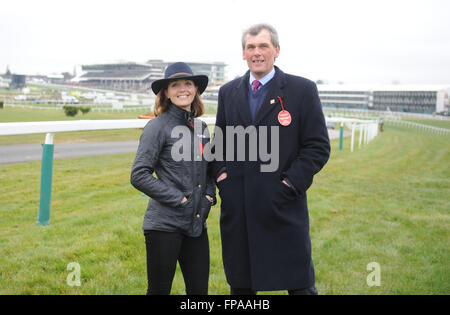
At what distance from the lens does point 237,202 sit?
8.61 feet

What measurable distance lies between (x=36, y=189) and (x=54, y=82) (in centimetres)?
11394

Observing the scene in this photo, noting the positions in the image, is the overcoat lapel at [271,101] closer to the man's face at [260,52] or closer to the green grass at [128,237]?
the man's face at [260,52]

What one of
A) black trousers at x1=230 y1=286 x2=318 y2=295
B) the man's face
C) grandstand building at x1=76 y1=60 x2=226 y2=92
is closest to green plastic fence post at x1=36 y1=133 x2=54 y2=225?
black trousers at x1=230 y1=286 x2=318 y2=295

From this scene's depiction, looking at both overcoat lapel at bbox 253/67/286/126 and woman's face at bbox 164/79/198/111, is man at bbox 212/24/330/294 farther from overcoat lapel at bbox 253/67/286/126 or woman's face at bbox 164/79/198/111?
woman's face at bbox 164/79/198/111

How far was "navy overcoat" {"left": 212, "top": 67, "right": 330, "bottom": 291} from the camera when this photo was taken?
8.30 ft

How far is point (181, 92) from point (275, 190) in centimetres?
89

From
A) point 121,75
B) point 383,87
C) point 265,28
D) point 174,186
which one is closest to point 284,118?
point 265,28

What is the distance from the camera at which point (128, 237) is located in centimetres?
412

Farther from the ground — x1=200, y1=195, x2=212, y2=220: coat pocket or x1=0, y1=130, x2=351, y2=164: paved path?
x1=0, y1=130, x2=351, y2=164: paved path

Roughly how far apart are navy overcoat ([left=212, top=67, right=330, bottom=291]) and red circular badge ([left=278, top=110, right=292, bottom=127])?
29mm

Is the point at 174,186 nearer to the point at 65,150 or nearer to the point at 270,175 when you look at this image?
the point at 270,175

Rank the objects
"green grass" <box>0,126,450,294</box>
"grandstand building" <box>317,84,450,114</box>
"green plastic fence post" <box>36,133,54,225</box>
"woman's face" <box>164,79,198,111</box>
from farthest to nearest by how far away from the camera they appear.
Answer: "grandstand building" <box>317,84,450,114</box>, "green plastic fence post" <box>36,133,54,225</box>, "green grass" <box>0,126,450,294</box>, "woman's face" <box>164,79,198,111</box>
